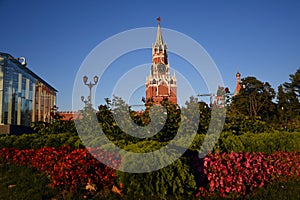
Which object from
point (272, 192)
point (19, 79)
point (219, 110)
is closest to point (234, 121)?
point (219, 110)

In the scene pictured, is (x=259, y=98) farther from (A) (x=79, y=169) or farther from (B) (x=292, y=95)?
(A) (x=79, y=169)

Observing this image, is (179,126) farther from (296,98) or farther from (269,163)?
(296,98)

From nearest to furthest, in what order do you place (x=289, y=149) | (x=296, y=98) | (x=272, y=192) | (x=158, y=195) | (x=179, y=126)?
(x=158, y=195) → (x=272, y=192) → (x=179, y=126) → (x=289, y=149) → (x=296, y=98)

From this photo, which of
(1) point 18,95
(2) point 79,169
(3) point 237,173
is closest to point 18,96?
(1) point 18,95

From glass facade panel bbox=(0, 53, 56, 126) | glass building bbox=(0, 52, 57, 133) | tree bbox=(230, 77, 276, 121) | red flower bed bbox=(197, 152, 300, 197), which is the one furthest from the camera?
tree bbox=(230, 77, 276, 121)

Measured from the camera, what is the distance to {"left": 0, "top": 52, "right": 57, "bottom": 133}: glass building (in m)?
13.7

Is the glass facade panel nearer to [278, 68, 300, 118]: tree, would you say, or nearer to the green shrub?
the green shrub

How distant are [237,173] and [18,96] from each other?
12.3m

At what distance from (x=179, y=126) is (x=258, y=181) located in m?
2.35

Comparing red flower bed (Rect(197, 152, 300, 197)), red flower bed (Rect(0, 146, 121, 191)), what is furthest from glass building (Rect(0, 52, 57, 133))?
red flower bed (Rect(197, 152, 300, 197))

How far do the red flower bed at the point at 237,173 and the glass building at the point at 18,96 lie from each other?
33.6ft

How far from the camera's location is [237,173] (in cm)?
544

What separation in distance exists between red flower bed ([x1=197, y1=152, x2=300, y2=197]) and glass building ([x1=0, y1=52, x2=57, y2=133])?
10.3m

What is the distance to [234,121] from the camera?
9.20 metres
